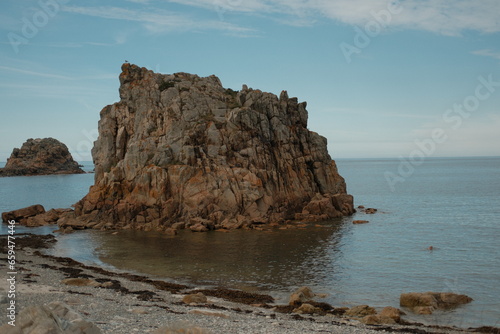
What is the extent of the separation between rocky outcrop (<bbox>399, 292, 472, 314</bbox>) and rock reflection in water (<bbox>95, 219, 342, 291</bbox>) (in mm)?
7883

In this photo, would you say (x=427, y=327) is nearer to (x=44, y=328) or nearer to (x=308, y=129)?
(x=44, y=328)

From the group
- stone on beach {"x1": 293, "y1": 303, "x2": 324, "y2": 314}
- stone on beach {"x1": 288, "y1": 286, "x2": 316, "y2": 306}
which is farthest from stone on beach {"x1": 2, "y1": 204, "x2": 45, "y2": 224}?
stone on beach {"x1": 293, "y1": 303, "x2": 324, "y2": 314}

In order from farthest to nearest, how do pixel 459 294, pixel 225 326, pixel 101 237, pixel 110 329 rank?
pixel 101 237 < pixel 459 294 < pixel 225 326 < pixel 110 329

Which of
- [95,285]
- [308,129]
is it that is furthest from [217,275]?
[308,129]

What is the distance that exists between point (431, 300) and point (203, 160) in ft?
148

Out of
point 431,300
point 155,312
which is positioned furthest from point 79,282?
point 431,300

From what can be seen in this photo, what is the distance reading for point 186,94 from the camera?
7575 centimetres

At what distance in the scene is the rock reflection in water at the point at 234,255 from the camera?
124 feet

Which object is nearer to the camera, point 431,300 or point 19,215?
point 431,300

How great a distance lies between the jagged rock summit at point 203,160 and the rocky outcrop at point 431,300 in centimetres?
3582

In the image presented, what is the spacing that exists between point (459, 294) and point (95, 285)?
27.4 metres

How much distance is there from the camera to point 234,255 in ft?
153

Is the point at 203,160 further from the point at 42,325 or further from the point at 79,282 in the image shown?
the point at 42,325

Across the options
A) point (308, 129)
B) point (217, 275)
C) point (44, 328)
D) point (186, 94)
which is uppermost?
point (186, 94)
